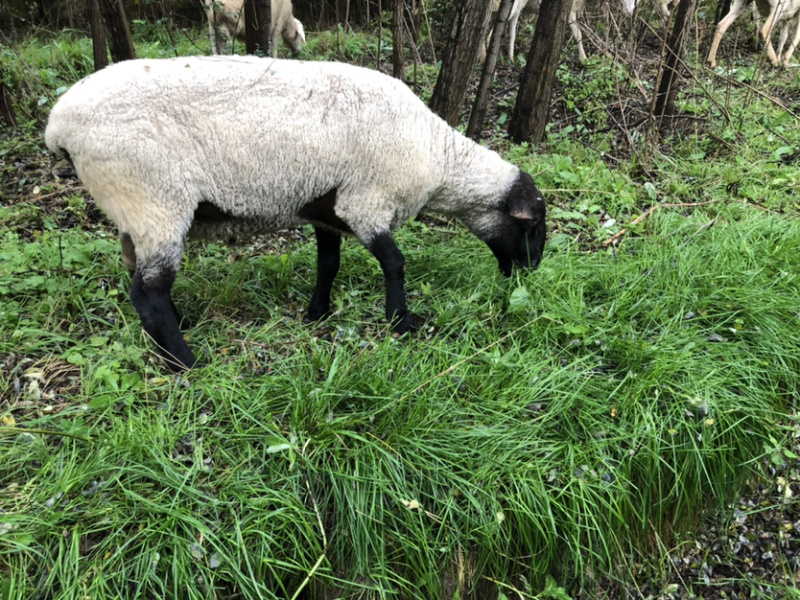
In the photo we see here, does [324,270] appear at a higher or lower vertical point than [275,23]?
lower

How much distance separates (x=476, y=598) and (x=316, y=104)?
2.42m

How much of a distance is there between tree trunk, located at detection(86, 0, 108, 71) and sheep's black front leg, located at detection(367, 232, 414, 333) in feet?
11.1

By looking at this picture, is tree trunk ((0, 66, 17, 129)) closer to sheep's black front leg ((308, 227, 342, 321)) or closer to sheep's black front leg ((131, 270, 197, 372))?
sheep's black front leg ((131, 270, 197, 372))

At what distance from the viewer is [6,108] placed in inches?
208

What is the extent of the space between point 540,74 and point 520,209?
2745mm

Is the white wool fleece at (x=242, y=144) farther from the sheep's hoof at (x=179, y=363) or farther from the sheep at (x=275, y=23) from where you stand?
the sheep at (x=275, y=23)

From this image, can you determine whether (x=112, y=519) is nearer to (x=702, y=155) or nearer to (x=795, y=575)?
(x=795, y=575)

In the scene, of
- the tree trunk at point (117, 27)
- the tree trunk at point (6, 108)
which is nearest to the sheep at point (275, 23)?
the tree trunk at point (117, 27)

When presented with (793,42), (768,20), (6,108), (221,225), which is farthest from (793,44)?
(6,108)

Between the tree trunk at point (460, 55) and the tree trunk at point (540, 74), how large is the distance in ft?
3.04

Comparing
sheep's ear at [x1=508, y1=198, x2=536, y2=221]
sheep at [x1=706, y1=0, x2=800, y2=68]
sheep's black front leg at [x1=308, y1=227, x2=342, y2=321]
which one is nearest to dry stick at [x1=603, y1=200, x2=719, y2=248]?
sheep's ear at [x1=508, y1=198, x2=536, y2=221]

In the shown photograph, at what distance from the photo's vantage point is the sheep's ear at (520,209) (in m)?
3.38

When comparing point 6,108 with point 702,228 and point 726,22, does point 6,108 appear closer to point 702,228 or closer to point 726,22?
point 702,228

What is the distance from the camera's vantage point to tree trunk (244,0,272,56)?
588 centimetres
